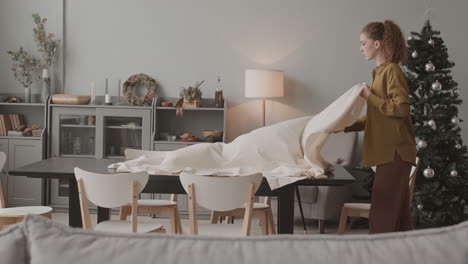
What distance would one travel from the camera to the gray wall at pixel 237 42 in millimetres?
6766

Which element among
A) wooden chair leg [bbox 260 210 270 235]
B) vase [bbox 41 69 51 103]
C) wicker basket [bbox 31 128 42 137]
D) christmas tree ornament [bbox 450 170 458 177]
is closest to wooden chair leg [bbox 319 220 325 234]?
christmas tree ornament [bbox 450 170 458 177]

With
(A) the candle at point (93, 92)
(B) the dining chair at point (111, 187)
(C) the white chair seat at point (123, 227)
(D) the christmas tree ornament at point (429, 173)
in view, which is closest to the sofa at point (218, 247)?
(B) the dining chair at point (111, 187)

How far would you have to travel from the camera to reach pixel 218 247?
1.15m

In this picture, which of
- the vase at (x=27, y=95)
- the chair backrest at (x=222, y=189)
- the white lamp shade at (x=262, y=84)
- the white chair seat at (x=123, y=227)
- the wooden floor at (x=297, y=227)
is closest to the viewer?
the chair backrest at (x=222, y=189)

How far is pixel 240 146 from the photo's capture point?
13.3 feet

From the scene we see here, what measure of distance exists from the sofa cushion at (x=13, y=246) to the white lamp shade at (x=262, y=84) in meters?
5.36

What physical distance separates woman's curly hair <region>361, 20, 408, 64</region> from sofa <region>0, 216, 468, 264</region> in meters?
2.68

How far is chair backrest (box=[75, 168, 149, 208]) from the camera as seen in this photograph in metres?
3.44

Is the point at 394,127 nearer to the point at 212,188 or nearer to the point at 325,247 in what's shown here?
the point at 212,188

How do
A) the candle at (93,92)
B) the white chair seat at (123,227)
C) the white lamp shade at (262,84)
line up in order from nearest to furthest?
the white chair seat at (123,227) → the white lamp shade at (262,84) → the candle at (93,92)

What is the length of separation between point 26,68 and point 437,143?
417 cm

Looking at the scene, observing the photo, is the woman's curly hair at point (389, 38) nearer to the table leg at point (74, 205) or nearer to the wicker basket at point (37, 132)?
the table leg at point (74, 205)

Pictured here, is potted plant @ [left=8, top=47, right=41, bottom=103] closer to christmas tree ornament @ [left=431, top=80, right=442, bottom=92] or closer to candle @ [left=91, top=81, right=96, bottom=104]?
candle @ [left=91, top=81, right=96, bottom=104]

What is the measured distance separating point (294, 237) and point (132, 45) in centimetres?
607
